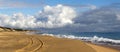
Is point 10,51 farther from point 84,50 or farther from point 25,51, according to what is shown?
point 84,50

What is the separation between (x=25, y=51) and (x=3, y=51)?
1.26 meters

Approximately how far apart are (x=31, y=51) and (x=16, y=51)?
88 cm

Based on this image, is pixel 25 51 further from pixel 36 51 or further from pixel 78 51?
pixel 78 51

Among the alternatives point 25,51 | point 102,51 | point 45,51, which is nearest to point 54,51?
point 45,51

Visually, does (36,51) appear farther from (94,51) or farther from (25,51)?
(94,51)

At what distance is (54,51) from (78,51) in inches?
57.7

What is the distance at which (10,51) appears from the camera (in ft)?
52.4

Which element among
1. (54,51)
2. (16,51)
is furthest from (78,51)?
(16,51)

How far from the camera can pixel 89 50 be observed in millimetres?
17438

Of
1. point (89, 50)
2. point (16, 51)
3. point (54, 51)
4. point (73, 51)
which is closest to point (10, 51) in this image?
point (16, 51)

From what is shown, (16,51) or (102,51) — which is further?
(102,51)

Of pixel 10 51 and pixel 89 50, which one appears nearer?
pixel 10 51

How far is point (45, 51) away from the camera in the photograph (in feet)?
55.1

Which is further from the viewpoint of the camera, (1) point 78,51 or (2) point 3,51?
(1) point 78,51
